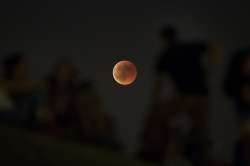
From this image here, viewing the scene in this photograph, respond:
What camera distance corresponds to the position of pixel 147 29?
7.66ft

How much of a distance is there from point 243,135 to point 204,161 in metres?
0.35

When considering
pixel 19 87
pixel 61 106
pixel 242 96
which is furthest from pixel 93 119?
pixel 242 96

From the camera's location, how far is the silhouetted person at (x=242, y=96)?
4.65 ft

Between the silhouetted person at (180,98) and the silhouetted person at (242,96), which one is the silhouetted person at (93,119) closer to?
the silhouetted person at (180,98)

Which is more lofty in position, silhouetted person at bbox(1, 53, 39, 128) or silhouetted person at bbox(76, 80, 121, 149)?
silhouetted person at bbox(1, 53, 39, 128)

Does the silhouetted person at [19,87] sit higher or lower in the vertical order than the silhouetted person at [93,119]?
higher

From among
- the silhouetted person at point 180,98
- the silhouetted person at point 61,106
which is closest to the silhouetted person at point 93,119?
the silhouetted person at point 61,106

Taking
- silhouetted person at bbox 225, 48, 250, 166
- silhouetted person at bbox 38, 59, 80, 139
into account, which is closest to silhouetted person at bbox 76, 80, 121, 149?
silhouetted person at bbox 38, 59, 80, 139

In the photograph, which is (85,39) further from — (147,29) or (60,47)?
(147,29)

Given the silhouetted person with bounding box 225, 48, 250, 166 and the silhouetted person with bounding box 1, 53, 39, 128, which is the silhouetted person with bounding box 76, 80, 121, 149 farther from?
the silhouetted person with bounding box 225, 48, 250, 166

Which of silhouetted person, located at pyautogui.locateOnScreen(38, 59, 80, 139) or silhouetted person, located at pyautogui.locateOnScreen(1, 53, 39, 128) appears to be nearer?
silhouetted person, located at pyautogui.locateOnScreen(1, 53, 39, 128)

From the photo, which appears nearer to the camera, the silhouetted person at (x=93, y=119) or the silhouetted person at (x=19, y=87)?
the silhouetted person at (x=19, y=87)

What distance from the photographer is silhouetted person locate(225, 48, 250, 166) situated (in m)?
1.42

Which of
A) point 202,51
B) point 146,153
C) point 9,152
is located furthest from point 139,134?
point 9,152
